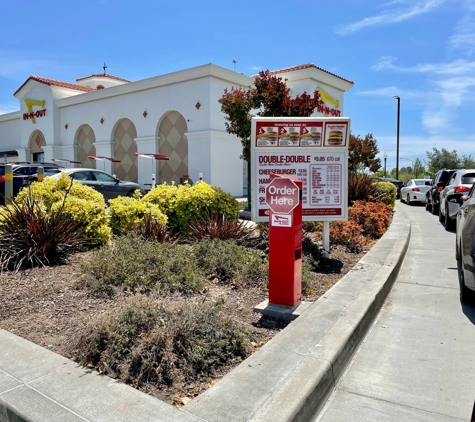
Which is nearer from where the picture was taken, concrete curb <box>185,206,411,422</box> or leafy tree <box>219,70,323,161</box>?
concrete curb <box>185,206,411,422</box>

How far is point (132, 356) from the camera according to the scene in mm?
3043

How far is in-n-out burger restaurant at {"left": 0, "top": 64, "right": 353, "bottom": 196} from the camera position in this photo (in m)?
19.4

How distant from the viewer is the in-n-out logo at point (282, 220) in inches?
167

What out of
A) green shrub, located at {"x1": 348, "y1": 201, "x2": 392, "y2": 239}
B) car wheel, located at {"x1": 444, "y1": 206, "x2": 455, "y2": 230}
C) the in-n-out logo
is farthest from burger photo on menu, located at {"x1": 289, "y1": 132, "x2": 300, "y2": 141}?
car wheel, located at {"x1": 444, "y1": 206, "x2": 455, "y2": 230}

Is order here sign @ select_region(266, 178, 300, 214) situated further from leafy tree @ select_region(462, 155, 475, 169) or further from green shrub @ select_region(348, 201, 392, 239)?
leafy tree @ select_region(462, 155, 475, 169)

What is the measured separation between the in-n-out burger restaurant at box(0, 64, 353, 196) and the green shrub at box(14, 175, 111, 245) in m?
11.8

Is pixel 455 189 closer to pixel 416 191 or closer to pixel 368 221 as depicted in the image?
pixel 368 221

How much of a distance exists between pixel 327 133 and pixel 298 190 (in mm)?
2793

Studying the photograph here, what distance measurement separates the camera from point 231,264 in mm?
5582

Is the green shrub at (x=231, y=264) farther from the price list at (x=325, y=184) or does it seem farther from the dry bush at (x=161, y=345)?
the dry bush at (x=161, y=345)

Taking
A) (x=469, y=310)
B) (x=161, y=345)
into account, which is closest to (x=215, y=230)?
(x=469, y=310)

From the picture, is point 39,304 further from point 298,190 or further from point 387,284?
point 387,284

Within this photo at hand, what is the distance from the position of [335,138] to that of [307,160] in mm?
582

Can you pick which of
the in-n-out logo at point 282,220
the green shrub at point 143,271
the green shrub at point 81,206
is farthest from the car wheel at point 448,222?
the green shrub at point 81,206
